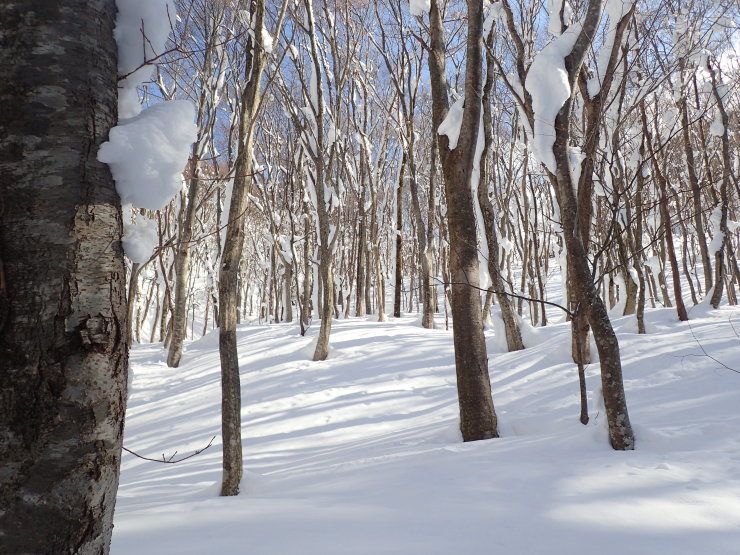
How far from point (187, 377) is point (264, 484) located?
16.0 feet

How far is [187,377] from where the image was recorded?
7.42 meters

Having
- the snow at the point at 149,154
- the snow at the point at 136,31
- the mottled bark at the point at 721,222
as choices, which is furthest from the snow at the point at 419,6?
the mottled bark at the point at 721,222

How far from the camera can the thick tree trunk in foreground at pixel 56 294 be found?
0.89m

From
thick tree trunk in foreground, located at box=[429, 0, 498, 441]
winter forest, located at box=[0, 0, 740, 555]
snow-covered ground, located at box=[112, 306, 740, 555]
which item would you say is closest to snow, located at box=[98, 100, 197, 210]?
winter forest, located at box=[0, 0, 740, 555]

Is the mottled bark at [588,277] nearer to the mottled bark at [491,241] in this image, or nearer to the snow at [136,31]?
the snow at [136,31]

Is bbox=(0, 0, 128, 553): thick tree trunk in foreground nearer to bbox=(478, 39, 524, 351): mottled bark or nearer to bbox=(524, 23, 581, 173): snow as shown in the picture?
bbox=(524, 23, 581, 173): snow

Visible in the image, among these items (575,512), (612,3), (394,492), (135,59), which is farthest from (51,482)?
(612,3)

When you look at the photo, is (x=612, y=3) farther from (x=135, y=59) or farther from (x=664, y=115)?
(x=664, y=115)

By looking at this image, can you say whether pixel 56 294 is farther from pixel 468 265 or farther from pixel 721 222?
pixel 721 222

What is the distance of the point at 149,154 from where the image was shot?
1.09 m

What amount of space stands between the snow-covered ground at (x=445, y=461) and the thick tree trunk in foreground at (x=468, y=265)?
38 cm

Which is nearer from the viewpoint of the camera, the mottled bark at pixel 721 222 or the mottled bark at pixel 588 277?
the mottled bark at pixel 588 277

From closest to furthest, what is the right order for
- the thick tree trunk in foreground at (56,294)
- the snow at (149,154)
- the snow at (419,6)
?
the thick tree trunk in foreground at (56,294) → the snow at (149,154) → the snow at (419,6)

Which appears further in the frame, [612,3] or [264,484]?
[612,3]
